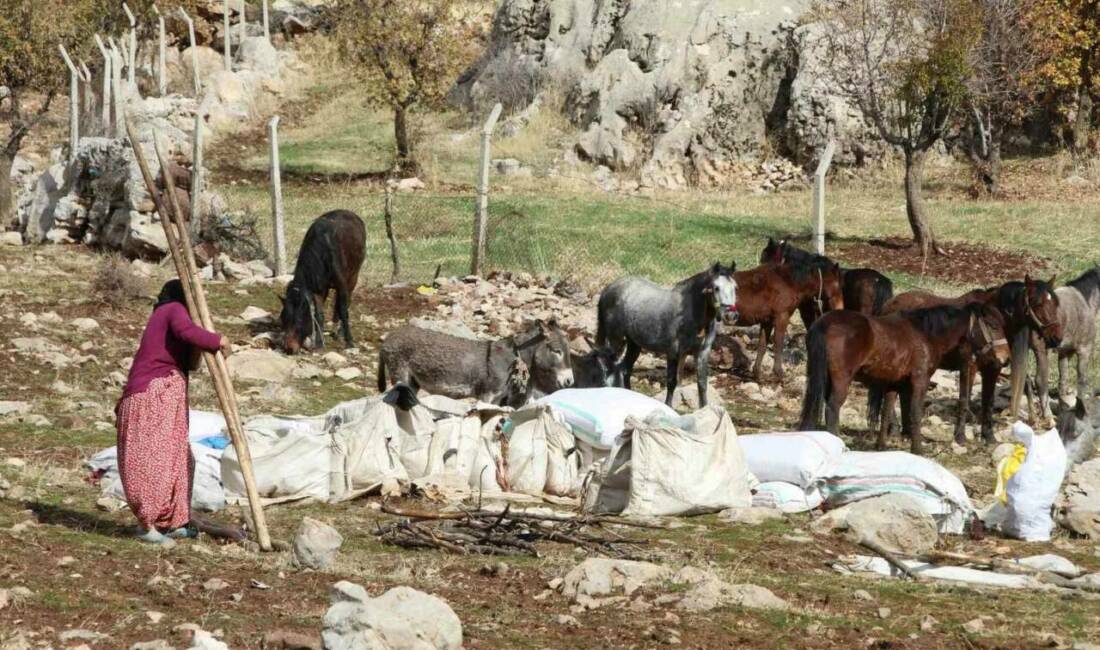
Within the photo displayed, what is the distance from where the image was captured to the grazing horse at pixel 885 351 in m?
13.0

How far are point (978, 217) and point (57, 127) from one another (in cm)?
2557

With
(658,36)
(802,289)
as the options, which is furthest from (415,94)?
(802,289)

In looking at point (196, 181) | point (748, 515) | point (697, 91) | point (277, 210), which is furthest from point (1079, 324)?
point (697, 91)

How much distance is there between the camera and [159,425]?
8758 mm

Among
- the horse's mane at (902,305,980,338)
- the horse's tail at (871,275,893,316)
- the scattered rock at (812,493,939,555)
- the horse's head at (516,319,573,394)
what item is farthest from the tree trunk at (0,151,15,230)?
the scattered rock at (812,493,939,555)

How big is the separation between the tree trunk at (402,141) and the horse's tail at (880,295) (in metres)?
17.4

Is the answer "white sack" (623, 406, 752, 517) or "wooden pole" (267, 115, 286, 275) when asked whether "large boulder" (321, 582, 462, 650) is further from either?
"wooden pole" (267, 115, 286, 275)

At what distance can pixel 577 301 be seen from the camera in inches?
763

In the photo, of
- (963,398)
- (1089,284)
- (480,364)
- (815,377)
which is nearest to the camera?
(815,377)

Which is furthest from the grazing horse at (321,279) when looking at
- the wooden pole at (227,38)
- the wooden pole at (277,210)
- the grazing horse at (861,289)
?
the wooden pole at (227,38)

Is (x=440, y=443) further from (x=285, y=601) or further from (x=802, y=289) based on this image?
(x=802, y=289)

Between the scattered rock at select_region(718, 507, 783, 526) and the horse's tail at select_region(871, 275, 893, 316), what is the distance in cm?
721

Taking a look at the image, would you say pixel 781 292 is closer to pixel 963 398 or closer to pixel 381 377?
pixel 963 398

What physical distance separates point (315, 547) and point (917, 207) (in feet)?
59.0
